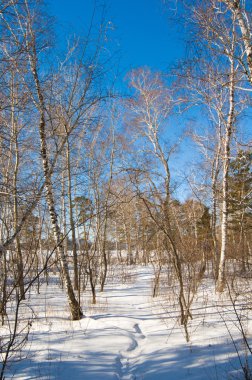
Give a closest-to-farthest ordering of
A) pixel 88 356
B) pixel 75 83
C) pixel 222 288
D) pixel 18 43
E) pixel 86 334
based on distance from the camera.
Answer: pixel 18 43, pixel 88 356, pixel 86 334, pixel 75 83, pixel 222 288

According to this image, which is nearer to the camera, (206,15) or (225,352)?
(225,352)

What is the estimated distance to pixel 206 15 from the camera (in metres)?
4.05

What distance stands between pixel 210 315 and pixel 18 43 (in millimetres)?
5817

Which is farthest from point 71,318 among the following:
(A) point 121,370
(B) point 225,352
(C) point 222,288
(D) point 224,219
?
(D) point 224,219

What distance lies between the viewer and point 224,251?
28.0 feet

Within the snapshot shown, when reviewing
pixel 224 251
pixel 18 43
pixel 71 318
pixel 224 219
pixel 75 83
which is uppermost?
pixel 75 83

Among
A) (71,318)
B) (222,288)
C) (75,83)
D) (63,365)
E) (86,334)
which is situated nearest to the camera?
(63,365)

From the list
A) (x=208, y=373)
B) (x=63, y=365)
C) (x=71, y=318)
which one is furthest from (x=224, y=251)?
(x=63, y=365)

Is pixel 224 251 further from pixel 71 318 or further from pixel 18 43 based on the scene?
pixel 18 43

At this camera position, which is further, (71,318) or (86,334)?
(71,318)

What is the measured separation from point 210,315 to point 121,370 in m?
2.84

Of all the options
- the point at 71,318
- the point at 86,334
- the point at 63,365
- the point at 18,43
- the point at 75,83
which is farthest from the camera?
the point at 71,318

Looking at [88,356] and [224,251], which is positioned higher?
[224,251]

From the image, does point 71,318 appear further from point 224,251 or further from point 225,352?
point 224,251
